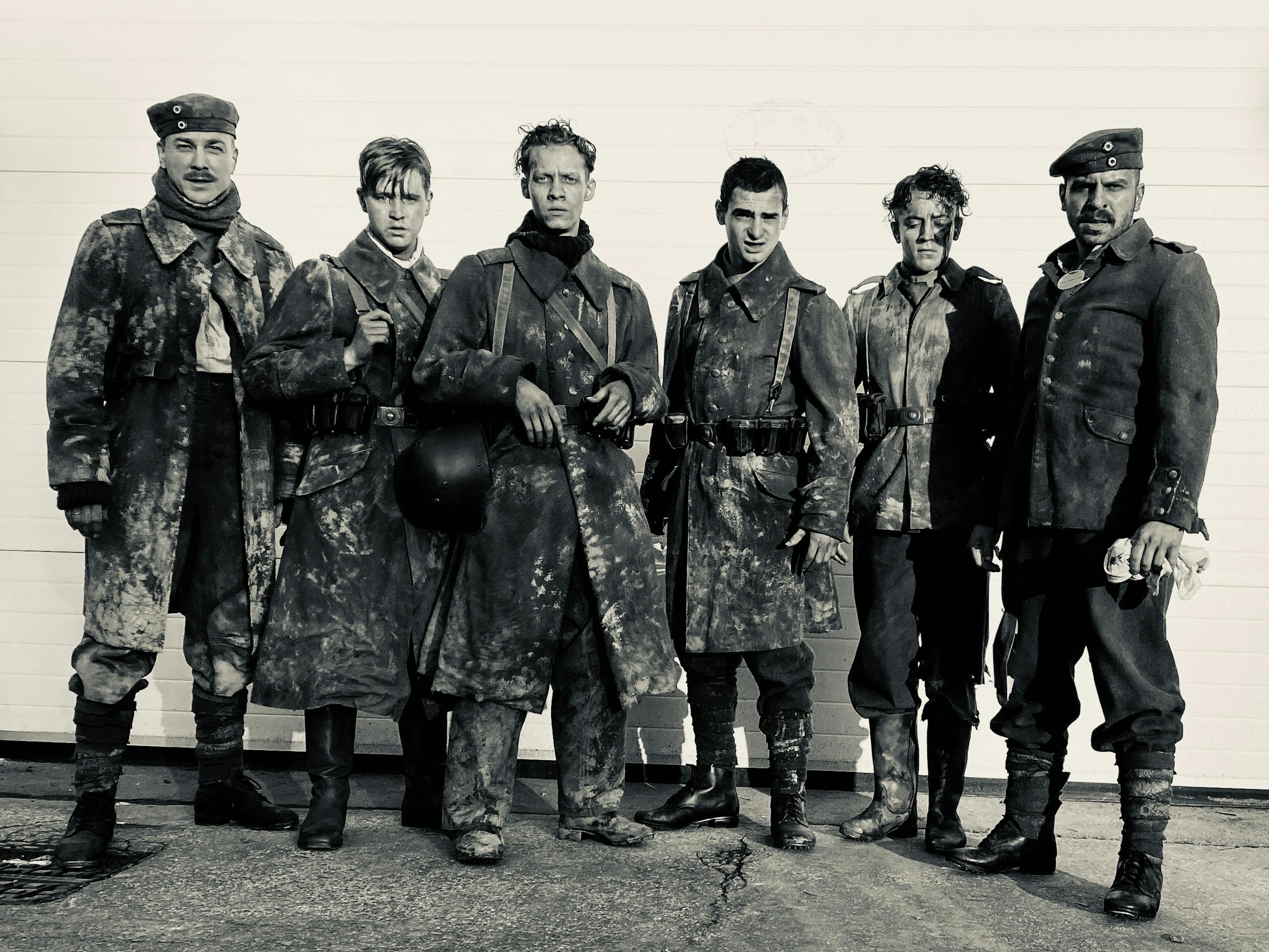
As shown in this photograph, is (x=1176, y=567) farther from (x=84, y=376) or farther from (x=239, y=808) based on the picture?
(x=84, y=376)

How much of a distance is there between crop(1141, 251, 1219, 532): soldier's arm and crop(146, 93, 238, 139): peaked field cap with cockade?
9.97 ft

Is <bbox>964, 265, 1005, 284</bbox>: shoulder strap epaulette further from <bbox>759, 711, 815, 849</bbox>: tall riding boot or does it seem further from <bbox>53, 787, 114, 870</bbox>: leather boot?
<bbox>53, 787, 114, 870</bbox>: leather boot

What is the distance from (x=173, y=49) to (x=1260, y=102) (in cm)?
445

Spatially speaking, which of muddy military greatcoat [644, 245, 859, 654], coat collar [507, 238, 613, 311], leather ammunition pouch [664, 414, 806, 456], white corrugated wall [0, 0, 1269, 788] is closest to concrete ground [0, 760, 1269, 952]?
muddy military greatcoat [644, 245, 859, 654]

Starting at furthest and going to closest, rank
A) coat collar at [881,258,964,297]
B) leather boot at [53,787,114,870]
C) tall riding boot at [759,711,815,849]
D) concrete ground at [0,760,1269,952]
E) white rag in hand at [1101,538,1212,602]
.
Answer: coat collar at [881,258,964,297] → tall riding boot at [759,711,815,849] → leather boot at [53,787,114,870] → white rag in hand at [1101,538,1212,602] → concrete ground at [0,760,1269,952]

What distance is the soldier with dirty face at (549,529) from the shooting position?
378cm

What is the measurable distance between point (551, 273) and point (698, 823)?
194 centimetres

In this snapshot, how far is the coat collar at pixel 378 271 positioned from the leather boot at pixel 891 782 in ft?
6.84

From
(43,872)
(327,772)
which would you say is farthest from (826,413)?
(43,872)

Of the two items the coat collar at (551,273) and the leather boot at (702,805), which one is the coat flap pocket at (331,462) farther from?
the leather boot at (702,805)

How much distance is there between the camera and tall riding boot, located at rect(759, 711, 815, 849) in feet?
13.3

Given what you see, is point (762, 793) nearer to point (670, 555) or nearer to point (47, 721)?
point (670, 555)

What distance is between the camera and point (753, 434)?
13.3 ft

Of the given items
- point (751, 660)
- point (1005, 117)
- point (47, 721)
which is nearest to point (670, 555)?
point (751, 660)
